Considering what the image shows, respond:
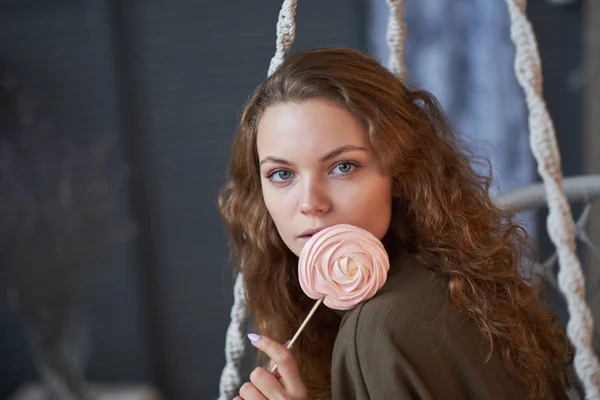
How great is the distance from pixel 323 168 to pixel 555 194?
346mm

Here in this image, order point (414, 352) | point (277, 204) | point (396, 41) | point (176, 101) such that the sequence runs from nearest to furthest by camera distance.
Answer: point (414, 352) < point (277, 204) < point (396, 41) < point (176, 101)

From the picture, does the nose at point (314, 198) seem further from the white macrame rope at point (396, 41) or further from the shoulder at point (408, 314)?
the white macrame rope at point (396, 41)

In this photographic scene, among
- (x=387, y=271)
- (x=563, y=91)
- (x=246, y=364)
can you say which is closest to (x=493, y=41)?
(x=563, y=91)

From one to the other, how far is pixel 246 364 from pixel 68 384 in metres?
0.69

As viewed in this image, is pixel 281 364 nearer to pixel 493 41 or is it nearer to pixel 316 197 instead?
pixel 316 197

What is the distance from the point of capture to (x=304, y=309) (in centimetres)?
125

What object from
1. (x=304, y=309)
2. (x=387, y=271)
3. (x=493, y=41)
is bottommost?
(x=304, y=309)

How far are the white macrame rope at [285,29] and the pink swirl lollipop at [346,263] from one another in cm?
30

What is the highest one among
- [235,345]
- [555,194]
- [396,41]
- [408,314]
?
[396,41]

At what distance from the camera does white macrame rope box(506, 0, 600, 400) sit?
3.40 ft

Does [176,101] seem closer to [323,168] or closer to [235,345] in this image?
[235,345]

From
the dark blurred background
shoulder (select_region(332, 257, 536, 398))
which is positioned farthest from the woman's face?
the dark blurred background

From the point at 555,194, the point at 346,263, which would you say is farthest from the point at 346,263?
the point at 555,194

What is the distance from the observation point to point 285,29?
1.11 m
